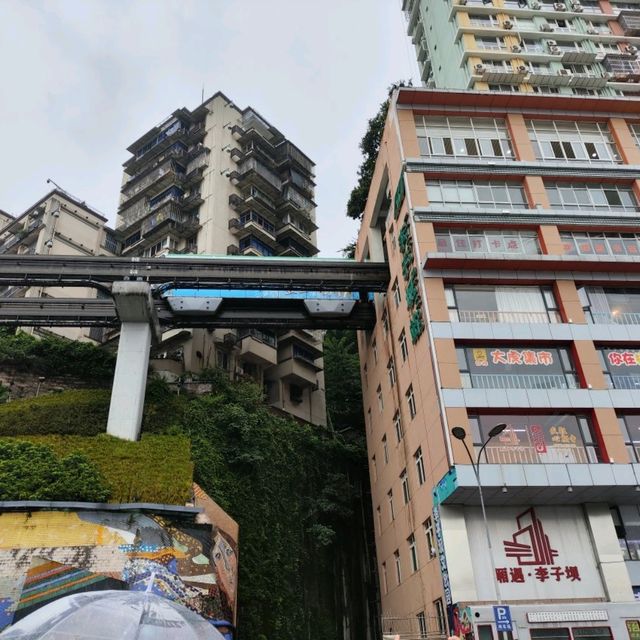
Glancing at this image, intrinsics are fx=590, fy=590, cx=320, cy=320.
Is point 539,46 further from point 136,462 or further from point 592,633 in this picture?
point 136,462

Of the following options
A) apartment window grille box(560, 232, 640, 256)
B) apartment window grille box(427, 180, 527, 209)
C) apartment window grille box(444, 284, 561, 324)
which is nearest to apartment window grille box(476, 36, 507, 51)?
A: apartment window grille box(427, 180, 527, 209)

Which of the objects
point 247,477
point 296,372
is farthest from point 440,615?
point 296,372

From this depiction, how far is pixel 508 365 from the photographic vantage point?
22.5 meters

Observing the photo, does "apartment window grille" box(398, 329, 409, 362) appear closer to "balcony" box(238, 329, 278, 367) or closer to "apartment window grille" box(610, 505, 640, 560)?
"apartment window grille" box(610, 505, 640, 560)

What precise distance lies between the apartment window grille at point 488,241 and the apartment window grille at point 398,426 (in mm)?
7859

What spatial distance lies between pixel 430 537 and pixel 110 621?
1740 cm

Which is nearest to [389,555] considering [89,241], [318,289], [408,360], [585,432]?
[408,360]

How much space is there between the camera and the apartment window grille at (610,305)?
2397 cm

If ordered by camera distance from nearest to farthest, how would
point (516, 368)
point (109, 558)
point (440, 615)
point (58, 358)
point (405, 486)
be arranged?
1. point (109, 558)
2. point (440, 615)
3. point (516, 368)
4. point (405, 486)
5. point (58, 358)

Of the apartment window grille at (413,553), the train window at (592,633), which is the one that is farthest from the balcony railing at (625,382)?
the apartment window grille at (413,553)

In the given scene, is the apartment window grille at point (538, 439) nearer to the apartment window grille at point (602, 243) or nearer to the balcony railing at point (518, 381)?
the balcony railing at point (518, 381)

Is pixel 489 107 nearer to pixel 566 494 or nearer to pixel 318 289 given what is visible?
pixel 318 289

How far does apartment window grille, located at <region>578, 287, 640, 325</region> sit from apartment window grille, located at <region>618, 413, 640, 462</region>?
4.01 meters

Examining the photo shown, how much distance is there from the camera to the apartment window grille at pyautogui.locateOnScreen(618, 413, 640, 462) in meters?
20.8
